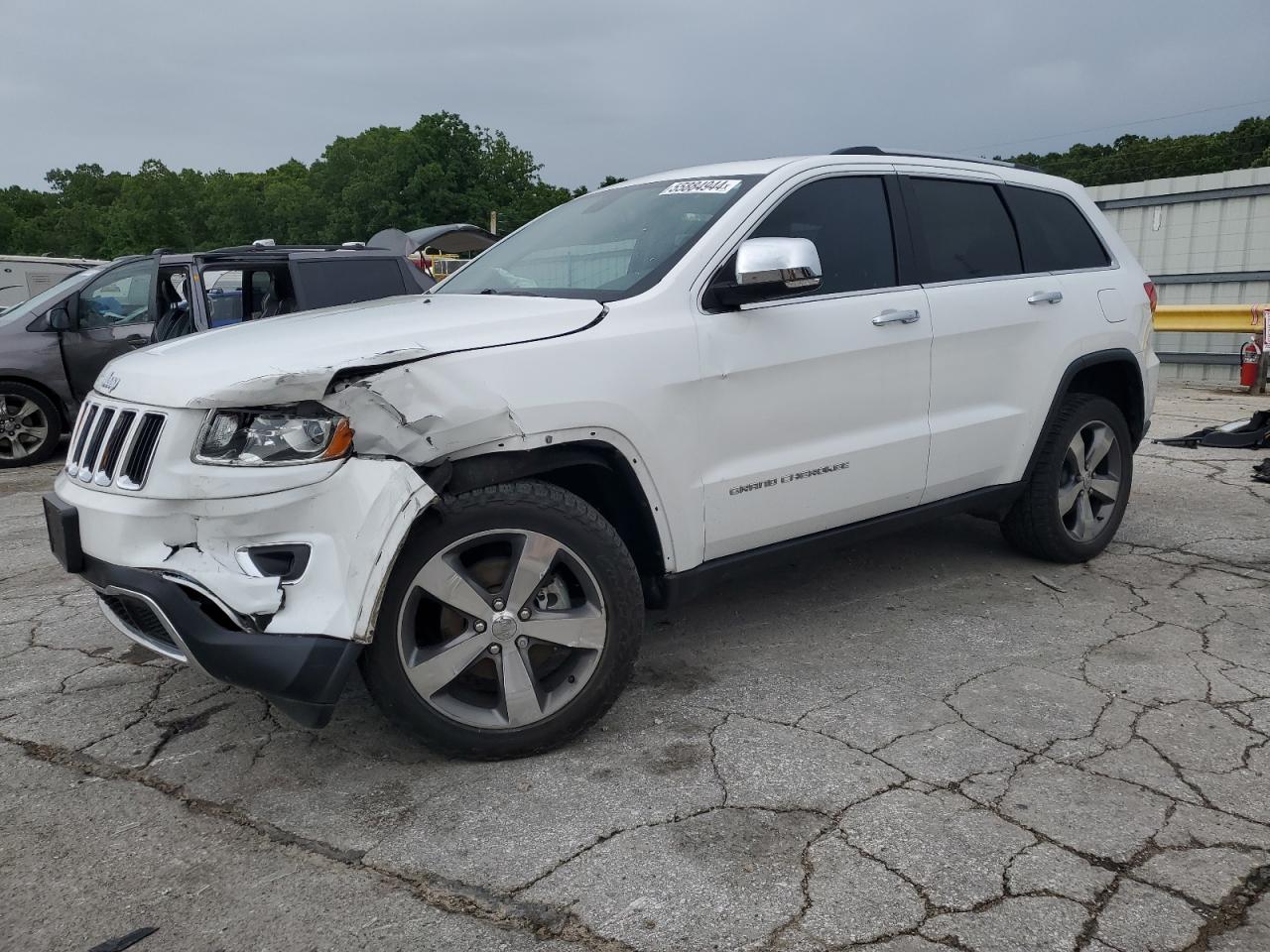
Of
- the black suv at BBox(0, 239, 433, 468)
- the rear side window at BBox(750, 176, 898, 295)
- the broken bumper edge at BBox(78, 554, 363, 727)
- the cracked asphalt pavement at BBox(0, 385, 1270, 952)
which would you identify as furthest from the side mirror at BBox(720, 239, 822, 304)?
the black suv at BBox(0, 239, 433, 468)

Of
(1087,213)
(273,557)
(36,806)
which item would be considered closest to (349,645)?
(273,557)

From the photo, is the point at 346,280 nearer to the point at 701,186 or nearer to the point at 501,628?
the point at 701,186

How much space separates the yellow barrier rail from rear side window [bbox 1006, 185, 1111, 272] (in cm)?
779

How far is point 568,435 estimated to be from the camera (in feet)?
9.59

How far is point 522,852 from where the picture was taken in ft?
8.32

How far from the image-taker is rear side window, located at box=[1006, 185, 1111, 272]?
4.51 metres

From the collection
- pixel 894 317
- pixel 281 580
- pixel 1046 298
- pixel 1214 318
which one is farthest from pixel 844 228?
pixel 1214 318

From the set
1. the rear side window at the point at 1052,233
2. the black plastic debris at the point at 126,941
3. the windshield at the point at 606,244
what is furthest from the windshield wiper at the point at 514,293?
the rear side window at the point at 1052,233

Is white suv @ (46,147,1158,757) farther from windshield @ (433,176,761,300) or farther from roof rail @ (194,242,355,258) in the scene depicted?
roof rail @ (194,242,355,258)

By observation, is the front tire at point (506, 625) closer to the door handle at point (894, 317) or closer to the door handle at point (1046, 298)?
the door handle at point (894, 317)

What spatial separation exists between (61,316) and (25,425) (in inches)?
38.8

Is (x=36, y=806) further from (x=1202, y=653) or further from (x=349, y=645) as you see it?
(x=1202, y=653)

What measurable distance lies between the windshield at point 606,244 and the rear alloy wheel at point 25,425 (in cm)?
618

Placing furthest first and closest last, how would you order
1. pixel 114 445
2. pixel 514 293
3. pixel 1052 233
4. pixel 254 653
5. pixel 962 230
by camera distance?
pixel 1052 233
pixel 962 230
pixel 514 293
pixel 114 445
pixel 254 653
